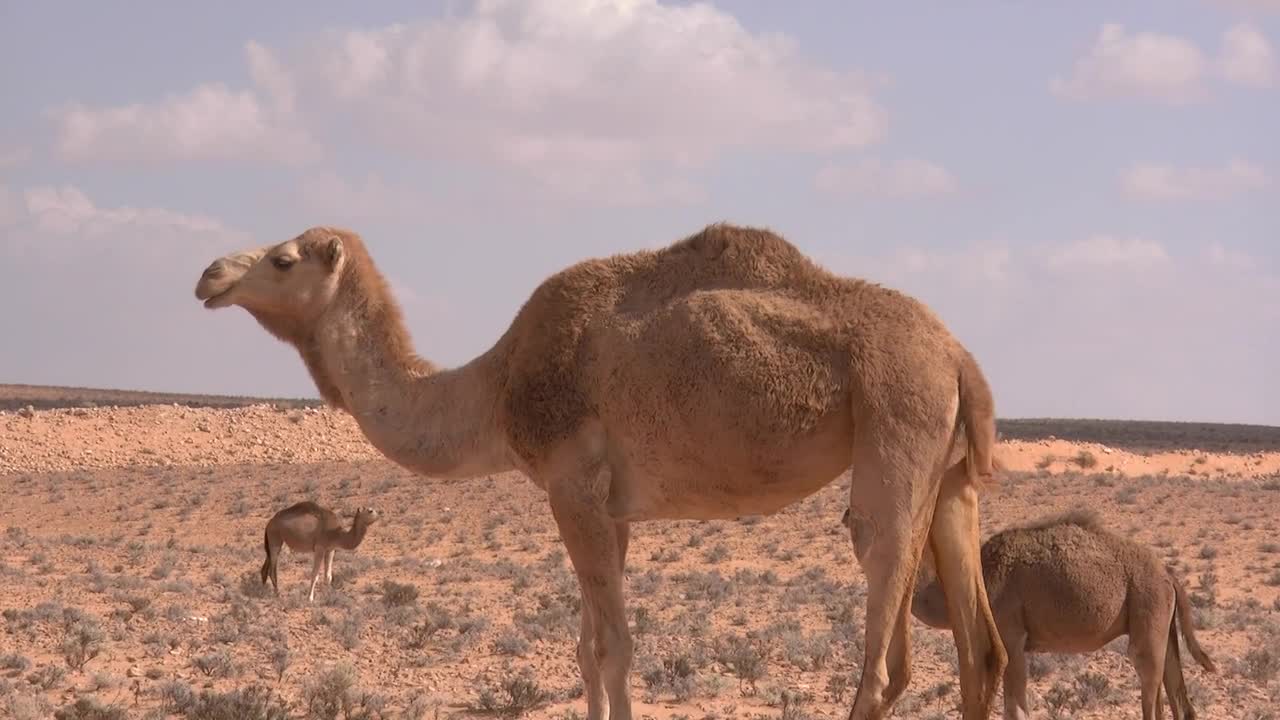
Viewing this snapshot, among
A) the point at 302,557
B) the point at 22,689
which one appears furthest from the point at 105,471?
the point at 22,689

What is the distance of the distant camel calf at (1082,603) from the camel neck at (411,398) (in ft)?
11.7

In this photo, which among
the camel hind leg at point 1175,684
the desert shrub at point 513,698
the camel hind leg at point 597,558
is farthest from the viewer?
the desert shrub at point 513,698

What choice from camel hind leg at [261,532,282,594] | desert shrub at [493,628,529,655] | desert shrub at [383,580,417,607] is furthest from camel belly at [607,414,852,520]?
camel hind leg at [261,532,282,594]

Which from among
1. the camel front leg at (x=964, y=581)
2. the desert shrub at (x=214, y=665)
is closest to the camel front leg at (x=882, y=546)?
the camel front leg at (x=964, y=581)

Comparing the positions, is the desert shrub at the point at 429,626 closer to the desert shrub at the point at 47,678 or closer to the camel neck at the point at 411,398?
the desert shrub at the point at 47,678

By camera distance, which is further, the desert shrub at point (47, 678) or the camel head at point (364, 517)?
the camel head at point (364, 517)

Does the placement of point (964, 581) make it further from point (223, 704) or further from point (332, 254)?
point (223, 704)

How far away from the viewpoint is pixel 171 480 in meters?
38.4

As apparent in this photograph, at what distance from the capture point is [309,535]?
2034 centimetres

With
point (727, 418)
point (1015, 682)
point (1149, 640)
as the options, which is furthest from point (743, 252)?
point (1149, 640)

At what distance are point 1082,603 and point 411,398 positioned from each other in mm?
4764

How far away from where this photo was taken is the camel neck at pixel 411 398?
8984 mm

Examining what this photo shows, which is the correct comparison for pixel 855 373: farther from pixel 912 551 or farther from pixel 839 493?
pixel 839 493

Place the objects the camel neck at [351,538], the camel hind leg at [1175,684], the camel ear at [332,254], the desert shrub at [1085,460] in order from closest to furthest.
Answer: the camel ear at [332,254] → the camel hind leg at [1175,684] → the camel neck at [351,538] → the desert shrub at [1085,460]
